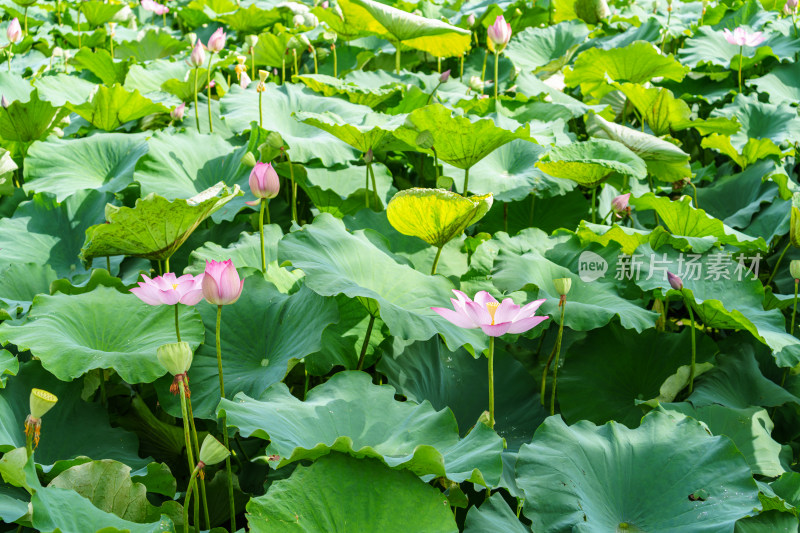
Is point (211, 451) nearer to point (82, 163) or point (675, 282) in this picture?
point (675, 282)

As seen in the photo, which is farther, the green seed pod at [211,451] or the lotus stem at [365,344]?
the lotus stem at [365,344]

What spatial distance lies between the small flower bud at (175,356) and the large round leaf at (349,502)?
20cm

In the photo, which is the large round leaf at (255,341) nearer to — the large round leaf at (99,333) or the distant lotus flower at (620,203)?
the large round leaf at (99,333)

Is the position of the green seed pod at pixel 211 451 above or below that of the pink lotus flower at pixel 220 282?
below

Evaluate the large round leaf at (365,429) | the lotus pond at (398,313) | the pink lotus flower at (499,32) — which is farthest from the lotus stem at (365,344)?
the pink lotus flower at (499,32)

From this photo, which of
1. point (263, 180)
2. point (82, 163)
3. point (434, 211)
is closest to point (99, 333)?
point (263, 180)

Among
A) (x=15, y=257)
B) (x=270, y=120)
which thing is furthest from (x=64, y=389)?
(x=270, y=120)

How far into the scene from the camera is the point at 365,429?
1178 mm

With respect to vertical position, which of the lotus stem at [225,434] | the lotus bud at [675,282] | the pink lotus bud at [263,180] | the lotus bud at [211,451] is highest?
the pink lotus bud at [263,180]

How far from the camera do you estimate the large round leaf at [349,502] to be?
993mm

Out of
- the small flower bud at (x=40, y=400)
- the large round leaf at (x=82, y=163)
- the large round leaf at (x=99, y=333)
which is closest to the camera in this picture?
the small flower bud at (x=40, y=400)

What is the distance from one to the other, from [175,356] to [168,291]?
18 centimetres

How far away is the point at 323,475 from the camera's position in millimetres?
1039

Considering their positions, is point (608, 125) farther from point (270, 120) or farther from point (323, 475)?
point (323, 475)
